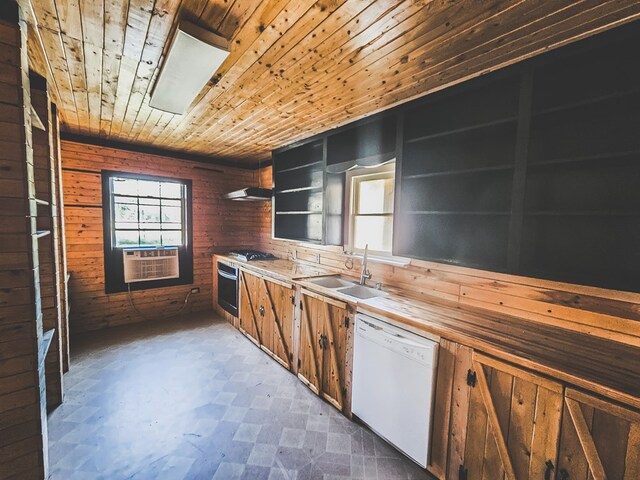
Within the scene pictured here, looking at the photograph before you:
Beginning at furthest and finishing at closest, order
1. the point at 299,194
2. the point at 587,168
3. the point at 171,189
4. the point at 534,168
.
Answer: the point at 171,189
the point at 299,194
the point at 534,168
the point at 587,168

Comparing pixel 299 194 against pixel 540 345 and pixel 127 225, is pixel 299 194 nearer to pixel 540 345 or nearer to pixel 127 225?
pixel 127 225

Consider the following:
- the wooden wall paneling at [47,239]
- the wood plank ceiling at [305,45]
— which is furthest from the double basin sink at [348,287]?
the wooden wall paneling at [47,239]

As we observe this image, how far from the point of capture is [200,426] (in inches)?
85.7

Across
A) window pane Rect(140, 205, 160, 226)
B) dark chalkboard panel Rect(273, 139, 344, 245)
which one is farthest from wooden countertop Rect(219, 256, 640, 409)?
window pane Rect(140, 205, 160, 226)

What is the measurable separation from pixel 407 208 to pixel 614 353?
152 centimetres

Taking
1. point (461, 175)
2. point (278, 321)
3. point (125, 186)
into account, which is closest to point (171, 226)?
point (125, 186)

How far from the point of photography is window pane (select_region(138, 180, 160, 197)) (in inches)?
A: 167

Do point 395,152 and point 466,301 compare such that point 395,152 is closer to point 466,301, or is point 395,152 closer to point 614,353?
point 466,301

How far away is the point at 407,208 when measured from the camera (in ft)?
7.97

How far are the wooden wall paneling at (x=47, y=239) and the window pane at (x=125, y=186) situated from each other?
6.07 ft

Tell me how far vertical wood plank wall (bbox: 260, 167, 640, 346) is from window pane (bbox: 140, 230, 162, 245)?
3.50 m

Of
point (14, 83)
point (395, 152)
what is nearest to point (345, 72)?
point (395, 152)

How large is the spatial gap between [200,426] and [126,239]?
10.4ft

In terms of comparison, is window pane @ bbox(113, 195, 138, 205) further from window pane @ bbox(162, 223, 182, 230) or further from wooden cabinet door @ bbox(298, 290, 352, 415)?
wooden cabinet door @ bbox(298, 290, 352, 415)
